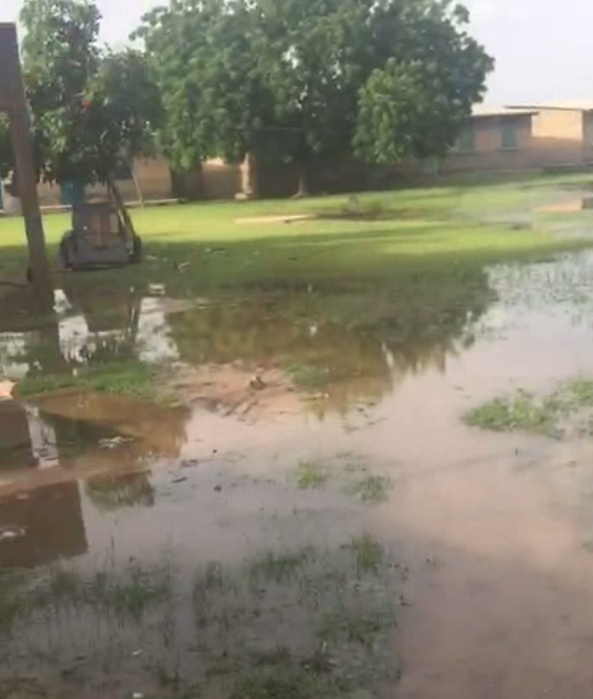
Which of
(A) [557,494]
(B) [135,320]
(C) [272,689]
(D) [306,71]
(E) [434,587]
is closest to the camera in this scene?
(C) [272,689]

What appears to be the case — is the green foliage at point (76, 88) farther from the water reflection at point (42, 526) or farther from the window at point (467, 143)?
the window at point (467, 143)

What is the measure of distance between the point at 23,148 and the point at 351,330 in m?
5.60

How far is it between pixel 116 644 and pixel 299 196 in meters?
37.3

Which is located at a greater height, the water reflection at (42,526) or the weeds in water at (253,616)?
the weeds in water at (253,616)

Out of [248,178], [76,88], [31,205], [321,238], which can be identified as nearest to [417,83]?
[248,178]

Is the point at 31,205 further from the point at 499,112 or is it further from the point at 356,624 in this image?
the point at 499,112

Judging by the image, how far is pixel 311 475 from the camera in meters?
7.57

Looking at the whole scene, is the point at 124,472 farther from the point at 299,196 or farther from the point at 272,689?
the point at 299,196

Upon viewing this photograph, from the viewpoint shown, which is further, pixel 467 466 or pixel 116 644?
pixel 467 466

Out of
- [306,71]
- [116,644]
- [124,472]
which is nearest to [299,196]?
[306,71]

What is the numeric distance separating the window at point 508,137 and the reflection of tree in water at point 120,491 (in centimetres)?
4510

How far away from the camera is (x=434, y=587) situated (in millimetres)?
5598

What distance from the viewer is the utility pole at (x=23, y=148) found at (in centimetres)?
1473

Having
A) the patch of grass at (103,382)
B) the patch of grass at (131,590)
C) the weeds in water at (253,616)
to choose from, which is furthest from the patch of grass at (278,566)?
the patch of grass at (103,382)
